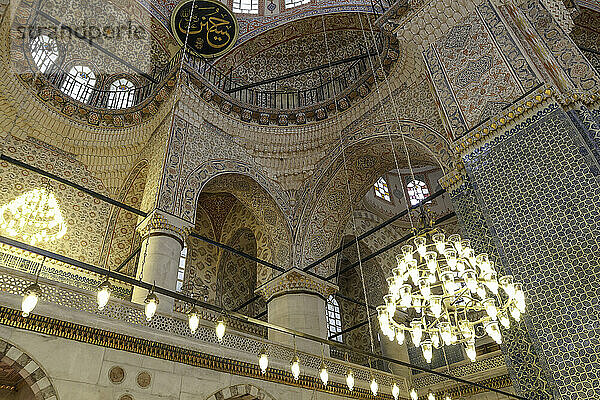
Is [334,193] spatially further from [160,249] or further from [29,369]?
[29,369]

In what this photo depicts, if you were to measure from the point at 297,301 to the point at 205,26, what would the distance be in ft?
22.2

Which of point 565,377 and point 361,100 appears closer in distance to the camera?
point 565,377

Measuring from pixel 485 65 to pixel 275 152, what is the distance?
471cm

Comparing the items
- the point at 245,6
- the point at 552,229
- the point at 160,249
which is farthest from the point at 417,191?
the point at 160,249

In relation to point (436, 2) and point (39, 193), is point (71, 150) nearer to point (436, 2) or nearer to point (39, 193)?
point (39, 193)

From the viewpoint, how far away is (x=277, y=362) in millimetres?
6289

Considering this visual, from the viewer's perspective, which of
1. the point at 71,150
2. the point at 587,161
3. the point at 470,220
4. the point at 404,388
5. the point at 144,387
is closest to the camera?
the point at 587,161

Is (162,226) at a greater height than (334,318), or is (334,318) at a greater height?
(334,318)

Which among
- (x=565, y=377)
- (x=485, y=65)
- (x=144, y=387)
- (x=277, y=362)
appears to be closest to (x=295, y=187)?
(x=277, y=362)

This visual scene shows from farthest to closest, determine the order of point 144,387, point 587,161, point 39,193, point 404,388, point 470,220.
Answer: point 404,388, point 39,193, point 470,220, point 144,387, point 587,161

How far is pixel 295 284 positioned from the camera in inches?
322

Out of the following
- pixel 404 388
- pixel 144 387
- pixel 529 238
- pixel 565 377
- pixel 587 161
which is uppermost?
pixel 587 161

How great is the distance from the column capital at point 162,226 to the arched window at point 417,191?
8909 mm

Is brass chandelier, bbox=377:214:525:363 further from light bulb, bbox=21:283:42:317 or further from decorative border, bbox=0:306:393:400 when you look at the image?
light bulb, bbox=21:283:42:317
